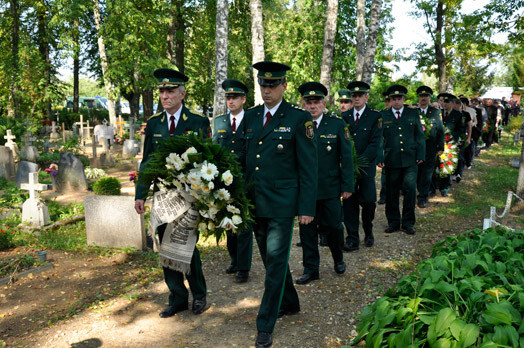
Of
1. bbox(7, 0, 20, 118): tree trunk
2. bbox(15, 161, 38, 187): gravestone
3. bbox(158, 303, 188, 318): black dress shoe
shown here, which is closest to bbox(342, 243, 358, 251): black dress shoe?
bbox(158, 303, 188, 318): black dress shoe

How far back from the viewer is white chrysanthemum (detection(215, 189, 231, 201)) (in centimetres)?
389

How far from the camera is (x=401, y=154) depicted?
7730mm

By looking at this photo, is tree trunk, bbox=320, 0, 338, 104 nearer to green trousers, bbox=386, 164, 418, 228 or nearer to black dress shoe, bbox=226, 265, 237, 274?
green trousers, bbox=386, 164, 418, 228

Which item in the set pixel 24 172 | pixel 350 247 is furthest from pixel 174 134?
pixel 24 172

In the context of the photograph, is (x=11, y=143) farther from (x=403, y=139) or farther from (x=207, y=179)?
(x=207, y=179)

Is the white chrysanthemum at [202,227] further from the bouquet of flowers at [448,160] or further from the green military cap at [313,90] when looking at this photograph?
the bouquet of flowers at [448,160]

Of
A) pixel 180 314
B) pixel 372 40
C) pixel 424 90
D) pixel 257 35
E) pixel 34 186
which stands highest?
pixel 372 40

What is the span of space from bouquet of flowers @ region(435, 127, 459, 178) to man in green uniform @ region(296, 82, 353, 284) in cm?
603

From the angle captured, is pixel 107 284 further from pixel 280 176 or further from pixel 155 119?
pixel 280 176

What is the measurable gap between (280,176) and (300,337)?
1.52m

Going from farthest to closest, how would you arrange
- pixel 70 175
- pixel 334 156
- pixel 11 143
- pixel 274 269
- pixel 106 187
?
pixel 11 143
pixel 70 175
pixel 106 187
pixel 334 156
pixel 274 269

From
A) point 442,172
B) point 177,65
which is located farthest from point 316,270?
point 177,65

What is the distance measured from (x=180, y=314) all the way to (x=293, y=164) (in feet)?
6.62

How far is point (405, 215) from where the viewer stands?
7.94 m
